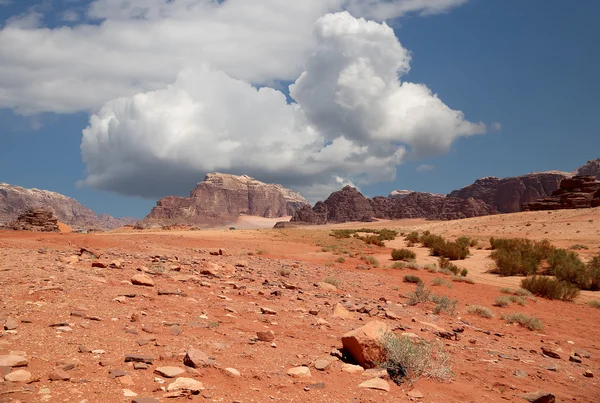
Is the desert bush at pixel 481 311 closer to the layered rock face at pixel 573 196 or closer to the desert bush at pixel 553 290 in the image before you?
the desert bush at pixel 553 290

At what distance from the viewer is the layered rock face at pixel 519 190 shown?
16338cm

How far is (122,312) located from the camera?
6.22m

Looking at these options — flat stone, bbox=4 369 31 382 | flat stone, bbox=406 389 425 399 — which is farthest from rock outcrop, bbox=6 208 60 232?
flat stone, bbox=406 389 425 399

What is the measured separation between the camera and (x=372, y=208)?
17000 cm

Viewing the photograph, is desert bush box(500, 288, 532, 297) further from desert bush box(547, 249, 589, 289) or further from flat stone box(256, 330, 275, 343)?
flat stone box(256, 330, 275, 343)

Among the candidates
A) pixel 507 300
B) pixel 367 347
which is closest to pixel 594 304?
pixel 507 300

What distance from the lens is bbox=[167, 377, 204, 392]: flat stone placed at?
4.04 m

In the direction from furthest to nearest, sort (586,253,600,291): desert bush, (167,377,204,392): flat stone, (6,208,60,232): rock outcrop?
1. (6,208,60,232): rock outcrop
2. (586,253,600,291): desert bush
3. (167,377,204,392): flat stone

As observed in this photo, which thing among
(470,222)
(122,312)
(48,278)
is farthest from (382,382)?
(470,222)

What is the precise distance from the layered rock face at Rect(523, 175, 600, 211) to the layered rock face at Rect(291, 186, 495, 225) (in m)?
62.1

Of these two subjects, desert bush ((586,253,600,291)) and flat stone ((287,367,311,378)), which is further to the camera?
desert bush ((586,253,600,291))

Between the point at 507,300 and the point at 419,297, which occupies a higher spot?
the point at 419,297

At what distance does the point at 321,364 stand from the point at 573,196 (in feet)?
298

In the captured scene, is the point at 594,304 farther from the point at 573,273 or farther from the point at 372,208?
the point at 372,208
